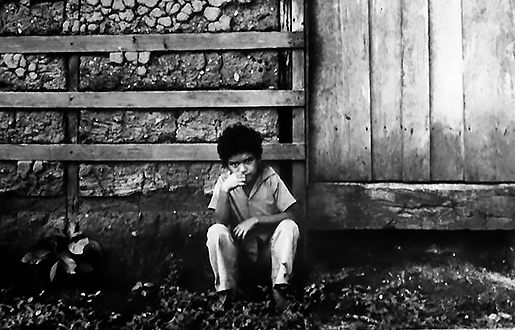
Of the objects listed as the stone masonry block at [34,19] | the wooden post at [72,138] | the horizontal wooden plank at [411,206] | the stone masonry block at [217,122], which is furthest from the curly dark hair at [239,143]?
the stone masonry block at [34,19]

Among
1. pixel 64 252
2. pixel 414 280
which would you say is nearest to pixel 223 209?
pixel 64 252

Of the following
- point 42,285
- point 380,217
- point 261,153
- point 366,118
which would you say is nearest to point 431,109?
point 366,118

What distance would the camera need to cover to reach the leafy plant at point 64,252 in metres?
4.59

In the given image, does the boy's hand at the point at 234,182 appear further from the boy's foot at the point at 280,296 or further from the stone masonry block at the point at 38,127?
the stone masonry block at the point at 38,127

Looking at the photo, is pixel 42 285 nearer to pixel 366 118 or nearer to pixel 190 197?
pixel 190 197

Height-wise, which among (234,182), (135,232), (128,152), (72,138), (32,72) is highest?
(32,72)

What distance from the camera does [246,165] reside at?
14.6 ft

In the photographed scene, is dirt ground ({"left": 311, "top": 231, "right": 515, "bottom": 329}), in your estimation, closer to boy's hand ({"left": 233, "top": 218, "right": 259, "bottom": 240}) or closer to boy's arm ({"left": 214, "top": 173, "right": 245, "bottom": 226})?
boy's hand ({"left": 233, "top": 218, "right": 259, "bottom": 240})

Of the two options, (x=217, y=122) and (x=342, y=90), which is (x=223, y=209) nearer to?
(x=217, y=122)

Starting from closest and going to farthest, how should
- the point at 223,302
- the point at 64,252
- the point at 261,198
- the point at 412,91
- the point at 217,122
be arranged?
the point at 223,302, the point at 261,198, the point at 64,252, the point at 217,122, the point at 412,91

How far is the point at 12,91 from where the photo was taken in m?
4.88

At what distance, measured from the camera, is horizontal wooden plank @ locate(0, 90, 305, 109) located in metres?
4.71

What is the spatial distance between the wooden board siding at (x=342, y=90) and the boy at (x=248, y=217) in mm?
559

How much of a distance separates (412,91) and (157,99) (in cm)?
195
